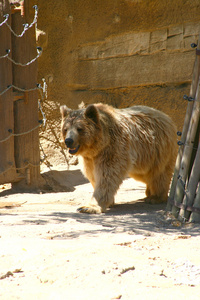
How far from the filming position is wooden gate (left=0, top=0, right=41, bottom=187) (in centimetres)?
727

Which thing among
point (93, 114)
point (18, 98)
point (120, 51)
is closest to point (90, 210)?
point (93, 114)

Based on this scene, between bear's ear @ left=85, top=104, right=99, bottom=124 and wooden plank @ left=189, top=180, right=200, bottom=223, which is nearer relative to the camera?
wooden plank @ left=189, top=180, right=200, bottom=223

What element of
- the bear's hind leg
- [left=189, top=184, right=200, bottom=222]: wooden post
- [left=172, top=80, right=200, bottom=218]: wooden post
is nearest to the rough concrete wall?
the bear's hind leg

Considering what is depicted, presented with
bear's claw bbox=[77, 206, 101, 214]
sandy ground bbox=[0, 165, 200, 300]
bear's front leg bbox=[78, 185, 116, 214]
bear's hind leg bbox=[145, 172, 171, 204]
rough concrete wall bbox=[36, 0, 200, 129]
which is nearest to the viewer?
sandy ground bbox=[0, 165, 200, 300]

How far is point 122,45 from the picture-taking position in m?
9.30

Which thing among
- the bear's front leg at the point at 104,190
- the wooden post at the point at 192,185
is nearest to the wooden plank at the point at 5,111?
the bear's front leg at the point at 104,190

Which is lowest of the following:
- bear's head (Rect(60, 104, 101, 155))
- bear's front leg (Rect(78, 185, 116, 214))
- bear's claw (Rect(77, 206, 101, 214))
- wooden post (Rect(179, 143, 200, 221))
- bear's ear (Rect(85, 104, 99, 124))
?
bear's claw (Rect(77, 206, 101, 214))

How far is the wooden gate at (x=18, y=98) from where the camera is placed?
7270mm

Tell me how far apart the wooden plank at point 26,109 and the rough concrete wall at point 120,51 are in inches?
74.4

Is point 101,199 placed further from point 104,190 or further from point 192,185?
point 192,185

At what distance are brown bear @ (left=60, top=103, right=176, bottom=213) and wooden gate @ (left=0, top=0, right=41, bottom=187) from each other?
5.96 feet

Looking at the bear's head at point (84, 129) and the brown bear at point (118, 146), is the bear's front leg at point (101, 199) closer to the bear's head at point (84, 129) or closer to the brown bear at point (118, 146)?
the brown bear at point (118, 146)

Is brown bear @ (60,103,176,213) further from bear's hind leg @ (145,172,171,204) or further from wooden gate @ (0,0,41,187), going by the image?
wooden gate @ (0,0,41,187)

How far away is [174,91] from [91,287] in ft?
22.5
